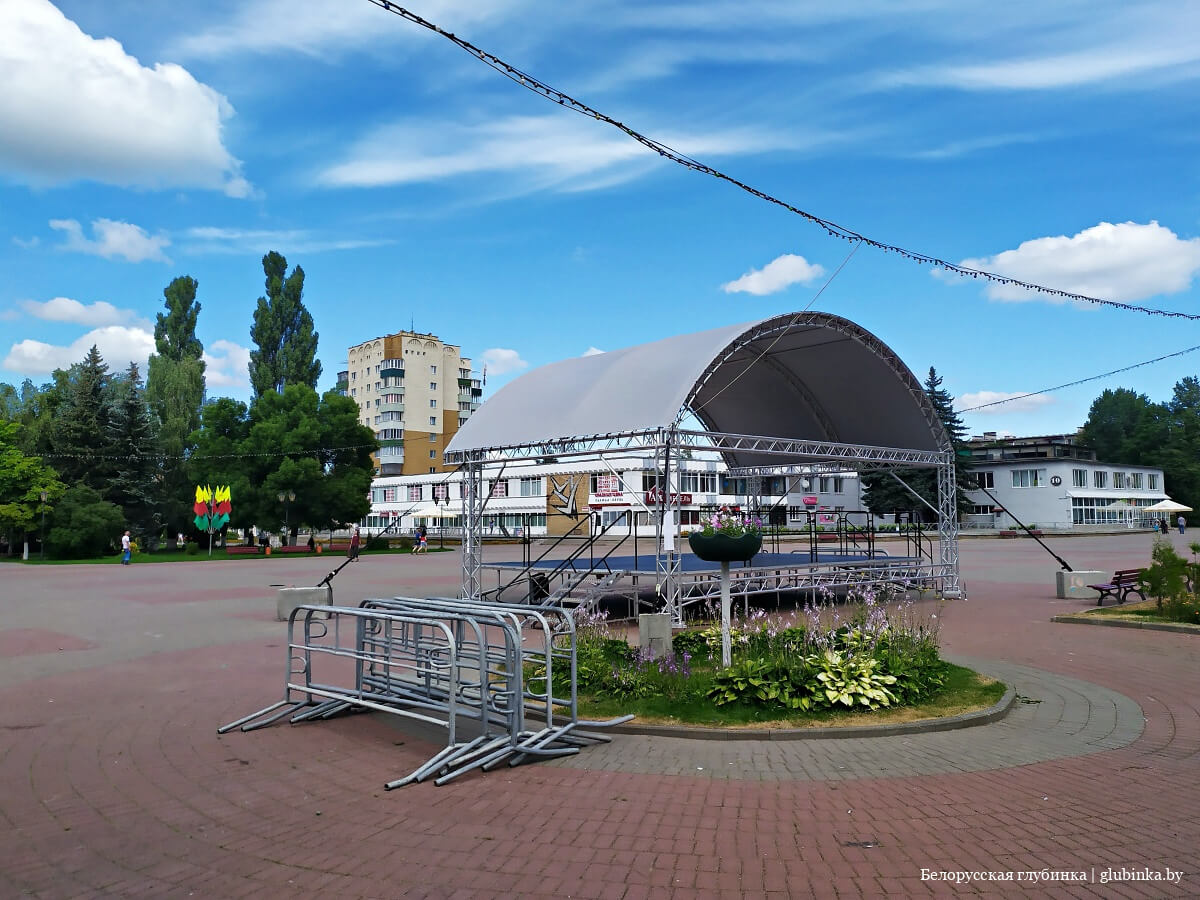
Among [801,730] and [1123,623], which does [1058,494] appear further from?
[801,730]

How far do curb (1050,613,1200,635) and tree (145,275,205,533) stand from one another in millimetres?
49170

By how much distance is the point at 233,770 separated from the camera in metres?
6.49

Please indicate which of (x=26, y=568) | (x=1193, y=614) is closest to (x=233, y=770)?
(x=1193, y=614)

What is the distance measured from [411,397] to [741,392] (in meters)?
79.7

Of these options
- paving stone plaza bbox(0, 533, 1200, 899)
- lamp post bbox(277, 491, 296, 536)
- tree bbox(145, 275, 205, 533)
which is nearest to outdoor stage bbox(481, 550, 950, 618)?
paving stone plaza bbox(0, 533, 1200, 899)

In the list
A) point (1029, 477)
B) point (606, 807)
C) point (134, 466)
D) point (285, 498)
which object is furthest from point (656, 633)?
point (1029, 477)

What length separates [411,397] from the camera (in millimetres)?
99250

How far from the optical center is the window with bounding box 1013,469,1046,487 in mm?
72562

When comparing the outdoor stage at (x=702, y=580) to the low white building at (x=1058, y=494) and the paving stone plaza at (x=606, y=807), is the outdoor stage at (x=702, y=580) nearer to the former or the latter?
the paving stone plaza at (x=606, y=807)

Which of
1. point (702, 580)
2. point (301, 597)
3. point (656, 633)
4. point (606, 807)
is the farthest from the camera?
point (702, 580)

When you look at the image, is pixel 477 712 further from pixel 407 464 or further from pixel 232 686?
pixel 407 464

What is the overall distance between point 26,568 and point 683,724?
36.9 meters

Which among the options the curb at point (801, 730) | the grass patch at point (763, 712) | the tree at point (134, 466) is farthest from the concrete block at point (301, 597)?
the tree at point (134, 466)

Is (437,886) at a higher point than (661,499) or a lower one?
lower
